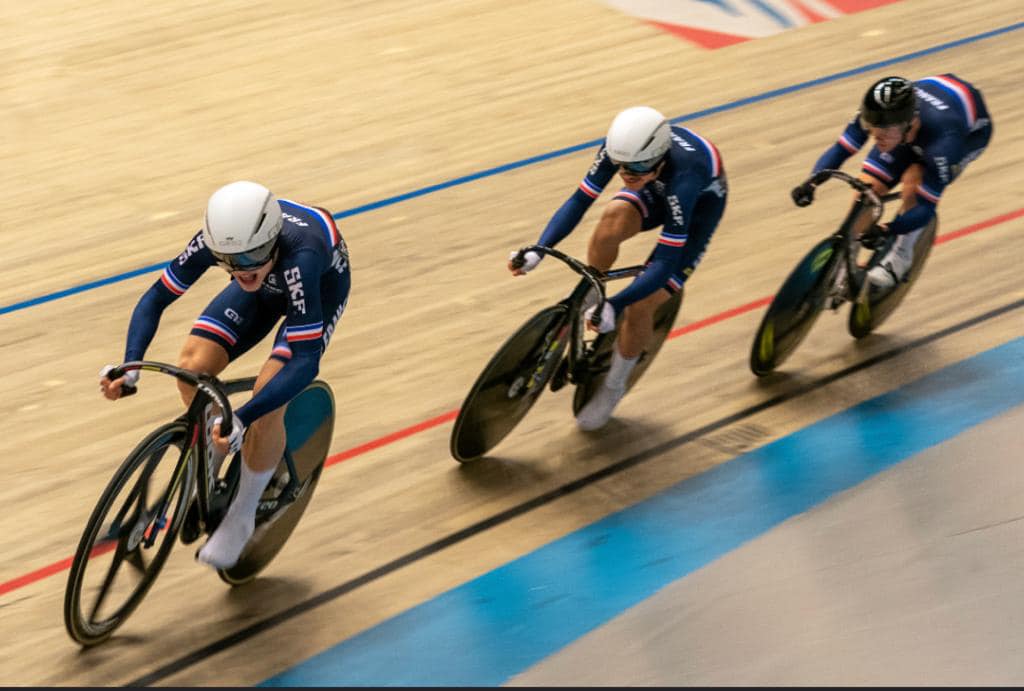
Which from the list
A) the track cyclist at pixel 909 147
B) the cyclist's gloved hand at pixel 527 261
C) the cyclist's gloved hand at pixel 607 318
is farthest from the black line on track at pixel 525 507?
the cyclist's gloved hand at pixel 527 261

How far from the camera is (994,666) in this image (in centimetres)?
326

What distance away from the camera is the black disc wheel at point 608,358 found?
4.30m

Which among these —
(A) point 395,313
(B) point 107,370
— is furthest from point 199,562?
(A) point 395,313

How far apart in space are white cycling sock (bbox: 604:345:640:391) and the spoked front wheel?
5.12ft

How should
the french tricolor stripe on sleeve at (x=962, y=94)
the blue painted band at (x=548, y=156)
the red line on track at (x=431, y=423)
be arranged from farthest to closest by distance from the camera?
the blue painted band at (x=548, y=156) → the french tricolor stripe on sleeve at (x=962, y=94) → the red line on track at (x=431, y=423)

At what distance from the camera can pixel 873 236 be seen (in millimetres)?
4652

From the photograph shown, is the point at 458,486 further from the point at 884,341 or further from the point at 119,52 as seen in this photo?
the point at 119,52

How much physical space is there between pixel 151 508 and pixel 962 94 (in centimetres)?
321

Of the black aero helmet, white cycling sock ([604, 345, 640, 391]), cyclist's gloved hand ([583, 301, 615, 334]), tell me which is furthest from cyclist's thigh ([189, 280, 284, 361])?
the black aero helmet

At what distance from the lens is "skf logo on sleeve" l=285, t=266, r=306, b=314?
330 cm

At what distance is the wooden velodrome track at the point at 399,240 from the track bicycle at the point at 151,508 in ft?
0.56

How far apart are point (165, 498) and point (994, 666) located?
202 cm

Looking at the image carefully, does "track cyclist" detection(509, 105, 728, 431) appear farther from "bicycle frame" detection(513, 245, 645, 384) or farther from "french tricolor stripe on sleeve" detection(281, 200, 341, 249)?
"french tricolor stripe on sleeve" detection(281, 200, 341, 249)

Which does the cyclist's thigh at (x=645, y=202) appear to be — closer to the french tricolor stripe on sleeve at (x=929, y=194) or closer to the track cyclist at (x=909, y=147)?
the track cyclist at (x=909, y=147)
